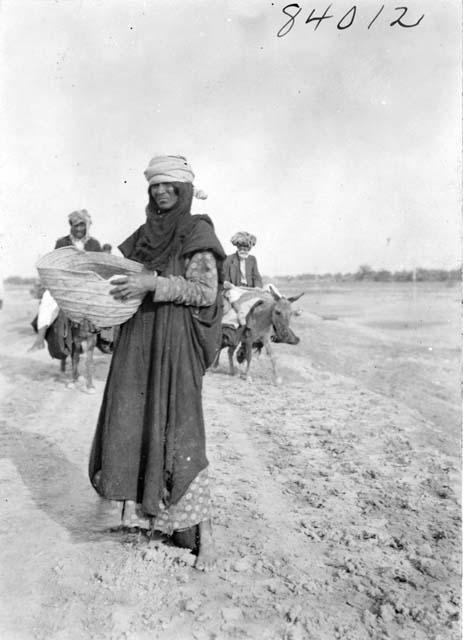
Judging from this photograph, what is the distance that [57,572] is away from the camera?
305 cm

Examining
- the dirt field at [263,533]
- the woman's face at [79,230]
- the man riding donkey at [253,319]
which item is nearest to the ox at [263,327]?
the man riding donkey at [253,319]

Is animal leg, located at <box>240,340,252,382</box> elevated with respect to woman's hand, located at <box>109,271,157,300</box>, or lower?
lower

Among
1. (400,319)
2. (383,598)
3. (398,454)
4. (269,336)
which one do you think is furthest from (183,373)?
(400,319)

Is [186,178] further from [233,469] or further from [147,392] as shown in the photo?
[233,469]

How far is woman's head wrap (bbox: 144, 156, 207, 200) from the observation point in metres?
2.93

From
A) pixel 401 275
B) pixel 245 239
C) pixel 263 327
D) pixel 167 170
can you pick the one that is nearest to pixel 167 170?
pixel 167 170

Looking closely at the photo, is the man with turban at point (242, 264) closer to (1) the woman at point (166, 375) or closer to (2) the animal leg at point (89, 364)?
(2) the animal leg at point (89, 364)

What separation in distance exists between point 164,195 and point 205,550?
1.89 m

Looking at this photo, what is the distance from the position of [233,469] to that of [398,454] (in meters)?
1.65

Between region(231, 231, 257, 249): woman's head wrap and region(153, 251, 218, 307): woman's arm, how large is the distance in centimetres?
710

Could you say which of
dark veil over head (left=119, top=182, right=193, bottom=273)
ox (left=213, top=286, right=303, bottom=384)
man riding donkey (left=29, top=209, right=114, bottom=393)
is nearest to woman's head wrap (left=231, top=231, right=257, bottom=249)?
ox (left=213, top=286, right=303, bottom=384)

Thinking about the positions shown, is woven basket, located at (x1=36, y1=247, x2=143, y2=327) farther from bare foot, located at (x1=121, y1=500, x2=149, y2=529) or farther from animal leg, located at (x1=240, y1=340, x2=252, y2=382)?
animal leg, located at (x1=240, y1=340, x2=252, y2=382)

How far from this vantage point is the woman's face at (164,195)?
2965mm

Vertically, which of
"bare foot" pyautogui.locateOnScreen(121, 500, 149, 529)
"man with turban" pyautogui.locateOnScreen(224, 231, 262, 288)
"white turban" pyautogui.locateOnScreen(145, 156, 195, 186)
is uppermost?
"white turban" pyautogui.locateOnScreen(145, 156, 195, 186)
